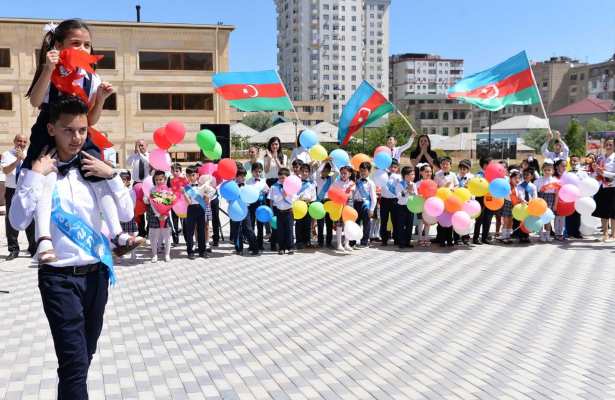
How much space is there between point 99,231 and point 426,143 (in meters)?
8.87

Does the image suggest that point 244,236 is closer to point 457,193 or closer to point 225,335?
point 457,193

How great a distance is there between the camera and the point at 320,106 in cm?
11206

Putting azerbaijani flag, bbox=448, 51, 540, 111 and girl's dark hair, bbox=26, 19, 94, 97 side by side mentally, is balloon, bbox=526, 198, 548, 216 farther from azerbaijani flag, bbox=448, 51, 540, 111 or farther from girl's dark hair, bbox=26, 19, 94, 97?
girl's dark hair, bbox=26, 19, 94, 97

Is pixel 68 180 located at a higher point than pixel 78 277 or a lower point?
higher

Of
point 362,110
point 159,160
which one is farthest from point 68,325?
point 362,110

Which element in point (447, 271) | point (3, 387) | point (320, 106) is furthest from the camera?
point (320, 106)

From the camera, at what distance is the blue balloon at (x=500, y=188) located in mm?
10719

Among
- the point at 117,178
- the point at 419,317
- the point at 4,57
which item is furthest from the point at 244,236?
the point at 4,57

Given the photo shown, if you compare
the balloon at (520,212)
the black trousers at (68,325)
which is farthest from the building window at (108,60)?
the black trousers at (68,325)

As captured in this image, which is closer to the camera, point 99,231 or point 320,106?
point 99,231

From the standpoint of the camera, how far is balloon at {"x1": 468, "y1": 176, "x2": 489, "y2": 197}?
Answer: 10.9 metres

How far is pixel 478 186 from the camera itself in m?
10.8

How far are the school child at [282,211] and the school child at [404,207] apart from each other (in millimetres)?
1970

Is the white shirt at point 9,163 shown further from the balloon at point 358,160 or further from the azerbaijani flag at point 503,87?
the azerbaijani flag at point 503,87
